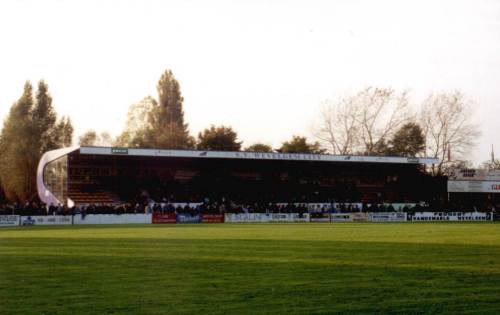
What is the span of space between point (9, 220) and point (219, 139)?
149 feet

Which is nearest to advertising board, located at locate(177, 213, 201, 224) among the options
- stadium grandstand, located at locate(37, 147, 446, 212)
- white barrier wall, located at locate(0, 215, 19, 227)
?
stadium grandstand, located at locate(37, 147, 446, 212)

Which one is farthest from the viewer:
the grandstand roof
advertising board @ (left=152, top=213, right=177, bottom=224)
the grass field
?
the grandstand roof

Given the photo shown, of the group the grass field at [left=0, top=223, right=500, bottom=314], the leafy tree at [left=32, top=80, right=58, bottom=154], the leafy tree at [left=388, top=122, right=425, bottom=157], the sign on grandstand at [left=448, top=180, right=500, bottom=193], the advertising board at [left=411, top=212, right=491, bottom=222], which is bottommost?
the grass field at [left=0, top=223, right=500, bottom=314]

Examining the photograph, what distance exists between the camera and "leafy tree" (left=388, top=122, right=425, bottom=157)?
89.4m

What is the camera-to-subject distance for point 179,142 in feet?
317

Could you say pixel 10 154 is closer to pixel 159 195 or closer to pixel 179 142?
pixel 179 142

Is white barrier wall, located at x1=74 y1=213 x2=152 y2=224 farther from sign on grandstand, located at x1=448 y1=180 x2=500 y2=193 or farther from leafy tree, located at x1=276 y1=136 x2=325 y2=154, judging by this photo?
leafy tree, located at x1=276 y1=136 x2=325 y2=154

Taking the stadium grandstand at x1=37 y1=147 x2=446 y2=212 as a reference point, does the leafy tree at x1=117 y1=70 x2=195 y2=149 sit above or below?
above

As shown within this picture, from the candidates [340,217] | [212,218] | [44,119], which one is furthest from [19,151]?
[340,217]

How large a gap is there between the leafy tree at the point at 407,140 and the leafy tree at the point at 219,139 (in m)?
20.2

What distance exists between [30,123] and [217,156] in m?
37.8

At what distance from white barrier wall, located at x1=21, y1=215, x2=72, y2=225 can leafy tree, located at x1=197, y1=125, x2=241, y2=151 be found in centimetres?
4124

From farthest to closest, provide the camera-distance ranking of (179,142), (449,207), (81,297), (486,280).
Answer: (179,142)
(449,207)
(486,280)
(81,297)

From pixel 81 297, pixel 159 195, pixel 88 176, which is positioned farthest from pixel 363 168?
pixel 81 297
